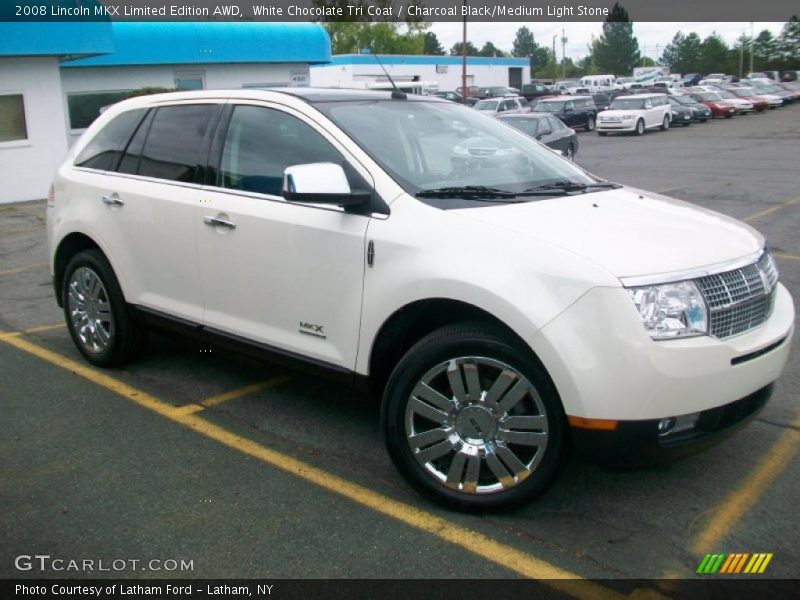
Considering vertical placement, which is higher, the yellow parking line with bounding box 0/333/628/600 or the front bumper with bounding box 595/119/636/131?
the front bumper with bounding box 595/119/636/131

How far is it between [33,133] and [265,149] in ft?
45.3

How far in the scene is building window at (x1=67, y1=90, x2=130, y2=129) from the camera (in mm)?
19094

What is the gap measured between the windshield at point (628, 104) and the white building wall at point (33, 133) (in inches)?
1037

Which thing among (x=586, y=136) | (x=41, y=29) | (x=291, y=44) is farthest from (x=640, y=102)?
(x=41, y=29)

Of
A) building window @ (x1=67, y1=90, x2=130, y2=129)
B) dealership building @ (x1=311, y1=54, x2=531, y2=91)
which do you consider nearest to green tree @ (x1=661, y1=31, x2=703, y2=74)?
dealership building @ (x1=311, y1=54, x2=531, y2=91)

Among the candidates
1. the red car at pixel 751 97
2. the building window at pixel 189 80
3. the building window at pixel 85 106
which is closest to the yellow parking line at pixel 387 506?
the building window at pixel 85 106

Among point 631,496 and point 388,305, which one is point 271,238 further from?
point 631,496

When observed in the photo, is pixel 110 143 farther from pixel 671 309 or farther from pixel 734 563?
pixel 734 563

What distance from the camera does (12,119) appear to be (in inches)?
633

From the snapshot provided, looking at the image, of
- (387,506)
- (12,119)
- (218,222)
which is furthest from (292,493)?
(12,119)

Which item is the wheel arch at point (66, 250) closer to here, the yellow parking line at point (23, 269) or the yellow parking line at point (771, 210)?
the yellow parking line at point (23, 269)

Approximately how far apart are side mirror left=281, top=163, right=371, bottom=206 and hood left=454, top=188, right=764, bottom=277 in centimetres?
54

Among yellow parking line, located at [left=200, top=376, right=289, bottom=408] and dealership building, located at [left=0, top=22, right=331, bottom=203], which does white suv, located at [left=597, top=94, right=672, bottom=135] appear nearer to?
dealership building, located at [left=0, top=22, right=331, bottom=203]

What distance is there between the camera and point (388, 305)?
3.73 metres
